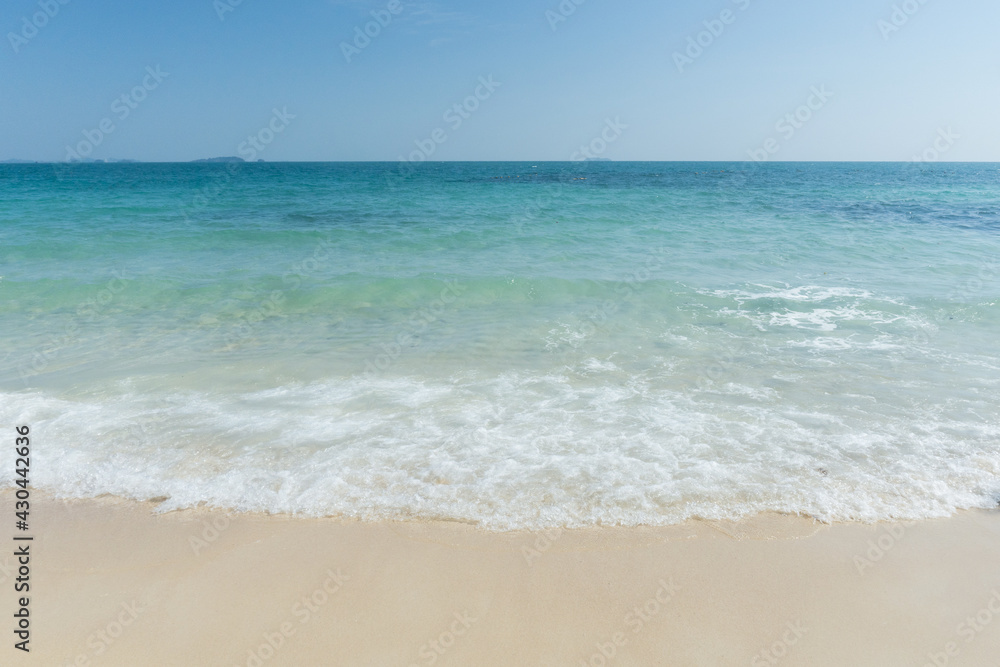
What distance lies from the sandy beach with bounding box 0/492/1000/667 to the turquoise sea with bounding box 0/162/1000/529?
0.27 metres

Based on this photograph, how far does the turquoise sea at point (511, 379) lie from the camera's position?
4477 millimetres

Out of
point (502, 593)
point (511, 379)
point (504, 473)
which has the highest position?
point (511, 379)

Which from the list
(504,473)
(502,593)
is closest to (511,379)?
(504,473)

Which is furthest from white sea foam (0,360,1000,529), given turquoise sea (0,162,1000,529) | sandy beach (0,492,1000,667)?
sandy beach (0,492,1000,667)

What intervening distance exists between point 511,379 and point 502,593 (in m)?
3.45

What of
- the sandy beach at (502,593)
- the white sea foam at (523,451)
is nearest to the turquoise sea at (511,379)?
the white sea foam at (523,451)

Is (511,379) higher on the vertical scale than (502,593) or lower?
higher

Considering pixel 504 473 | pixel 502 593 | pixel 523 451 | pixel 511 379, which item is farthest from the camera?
pixel 511 379

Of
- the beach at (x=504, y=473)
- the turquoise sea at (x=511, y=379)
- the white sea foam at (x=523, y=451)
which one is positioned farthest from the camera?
the turquoise sea at (x=511, y=379)

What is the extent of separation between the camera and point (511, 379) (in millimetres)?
6691

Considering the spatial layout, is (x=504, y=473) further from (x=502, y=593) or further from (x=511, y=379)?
(x=511, y=379)

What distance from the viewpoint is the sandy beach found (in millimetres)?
3033

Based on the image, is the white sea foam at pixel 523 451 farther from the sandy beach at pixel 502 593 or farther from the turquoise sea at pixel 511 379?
the sandy beach at pixel 502 593

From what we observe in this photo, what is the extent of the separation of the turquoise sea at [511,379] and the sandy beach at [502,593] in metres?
0.27
